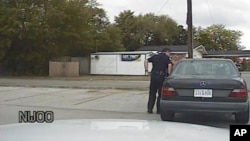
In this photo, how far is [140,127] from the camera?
3164 millimetres

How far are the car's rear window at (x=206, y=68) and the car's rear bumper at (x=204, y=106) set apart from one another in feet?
2.85

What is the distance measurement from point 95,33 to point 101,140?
48.8 meters

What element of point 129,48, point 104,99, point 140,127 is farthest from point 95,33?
point 140,127

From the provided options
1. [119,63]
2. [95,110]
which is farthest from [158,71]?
[119,63]

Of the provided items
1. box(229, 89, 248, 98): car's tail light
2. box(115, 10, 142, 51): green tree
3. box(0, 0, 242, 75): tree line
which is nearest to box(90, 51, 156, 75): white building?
box(0, 0, 242, 75): tree line

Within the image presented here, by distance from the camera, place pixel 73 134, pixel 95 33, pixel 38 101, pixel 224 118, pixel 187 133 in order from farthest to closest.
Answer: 1. pixel 95 33
2. pixel 38 101
3. pixel 224 118
4. pixel 187 133
5. pixel 73 134

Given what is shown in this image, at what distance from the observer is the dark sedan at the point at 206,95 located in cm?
835

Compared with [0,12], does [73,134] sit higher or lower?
lower

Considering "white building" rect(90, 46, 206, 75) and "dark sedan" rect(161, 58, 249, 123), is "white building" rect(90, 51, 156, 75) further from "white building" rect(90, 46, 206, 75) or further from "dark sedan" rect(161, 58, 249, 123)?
"dark sedan" rect(161, 58, 249, 123)

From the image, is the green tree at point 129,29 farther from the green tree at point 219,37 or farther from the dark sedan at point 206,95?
the dark sedan at point 206,95

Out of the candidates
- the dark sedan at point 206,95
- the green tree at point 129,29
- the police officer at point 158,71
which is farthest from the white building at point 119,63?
the dark sedan at point 206,95

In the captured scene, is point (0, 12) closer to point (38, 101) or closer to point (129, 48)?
point (38, 101)

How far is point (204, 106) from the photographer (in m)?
8.41

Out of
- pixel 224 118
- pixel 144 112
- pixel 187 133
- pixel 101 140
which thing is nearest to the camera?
pixel 101 140
